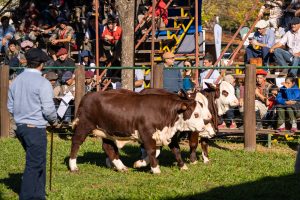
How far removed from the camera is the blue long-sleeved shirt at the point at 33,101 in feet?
34.1

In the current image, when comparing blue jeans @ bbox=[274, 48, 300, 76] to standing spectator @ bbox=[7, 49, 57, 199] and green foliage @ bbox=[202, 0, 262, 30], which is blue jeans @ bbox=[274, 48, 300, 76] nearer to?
standing spectator @ bbox=[7, 49, 57, 199]

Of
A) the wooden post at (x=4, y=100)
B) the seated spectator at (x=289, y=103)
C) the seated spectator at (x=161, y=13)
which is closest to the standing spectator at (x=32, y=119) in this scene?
the seated spectator at (x=289, y=103)

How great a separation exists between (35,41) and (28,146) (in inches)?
492

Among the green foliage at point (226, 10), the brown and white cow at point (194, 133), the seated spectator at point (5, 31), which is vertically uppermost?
the green foliage at point (226, 10)

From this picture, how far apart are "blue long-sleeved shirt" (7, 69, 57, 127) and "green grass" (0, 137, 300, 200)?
131cm

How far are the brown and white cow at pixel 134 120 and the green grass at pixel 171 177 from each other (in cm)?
45

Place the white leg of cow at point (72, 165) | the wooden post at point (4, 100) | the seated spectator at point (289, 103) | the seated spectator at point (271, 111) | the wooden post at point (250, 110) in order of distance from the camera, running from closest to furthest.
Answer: the white leg of cow at point (72, 165), the wooden post at point (250, 110), the seated spectator at point (289, 103), the seated spectator at point (271, 111), the wooden post at point (4, 100)

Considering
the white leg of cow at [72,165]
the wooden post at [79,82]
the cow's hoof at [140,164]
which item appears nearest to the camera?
the cow's hoof at [140,164]

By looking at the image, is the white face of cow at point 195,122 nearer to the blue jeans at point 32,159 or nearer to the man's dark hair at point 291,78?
the blue jeans at point 32,159

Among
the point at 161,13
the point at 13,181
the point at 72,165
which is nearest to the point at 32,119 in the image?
the point at 13,181

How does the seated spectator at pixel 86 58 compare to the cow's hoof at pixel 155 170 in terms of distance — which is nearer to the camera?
the cow's hoof at pixel 155 170

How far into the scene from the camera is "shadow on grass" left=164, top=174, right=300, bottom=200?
1080cm

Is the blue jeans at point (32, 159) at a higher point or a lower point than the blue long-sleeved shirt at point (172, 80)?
lower

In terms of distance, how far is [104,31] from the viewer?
20.8 meters
